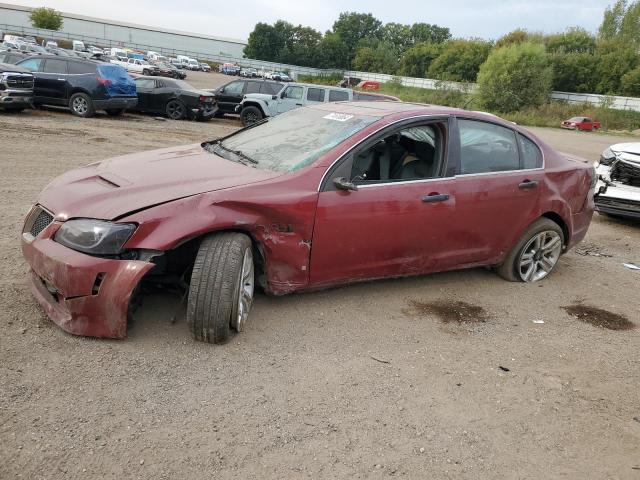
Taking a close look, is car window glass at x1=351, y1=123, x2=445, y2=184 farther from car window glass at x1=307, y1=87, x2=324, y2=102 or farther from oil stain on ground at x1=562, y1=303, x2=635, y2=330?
car window glass at x1=307, y1=87, x2=324, y2=102

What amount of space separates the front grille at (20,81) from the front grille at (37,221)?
1096cm

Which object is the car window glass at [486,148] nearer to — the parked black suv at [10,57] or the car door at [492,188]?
the car door at [492,188]

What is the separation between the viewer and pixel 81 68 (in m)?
14.4

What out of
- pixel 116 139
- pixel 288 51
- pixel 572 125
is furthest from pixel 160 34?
pixel 116 139

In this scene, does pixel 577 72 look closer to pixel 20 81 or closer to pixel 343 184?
pixel 20 81

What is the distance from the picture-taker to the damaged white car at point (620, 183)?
7387 mm

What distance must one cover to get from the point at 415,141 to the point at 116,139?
30.0 ft

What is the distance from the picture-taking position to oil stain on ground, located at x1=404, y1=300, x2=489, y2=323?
422cm


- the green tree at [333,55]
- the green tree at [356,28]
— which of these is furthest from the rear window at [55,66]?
the green tree at [356,28]

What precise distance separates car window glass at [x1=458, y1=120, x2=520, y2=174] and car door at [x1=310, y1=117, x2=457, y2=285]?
0.70ft

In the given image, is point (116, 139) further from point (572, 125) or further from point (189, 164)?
point (572, 125)

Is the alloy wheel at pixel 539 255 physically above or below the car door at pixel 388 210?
below

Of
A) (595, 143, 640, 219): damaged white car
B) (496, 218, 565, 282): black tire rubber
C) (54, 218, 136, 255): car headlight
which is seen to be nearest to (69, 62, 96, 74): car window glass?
(595, 143, 640, 219): damaged white car

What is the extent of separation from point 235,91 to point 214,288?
16.5 meters
